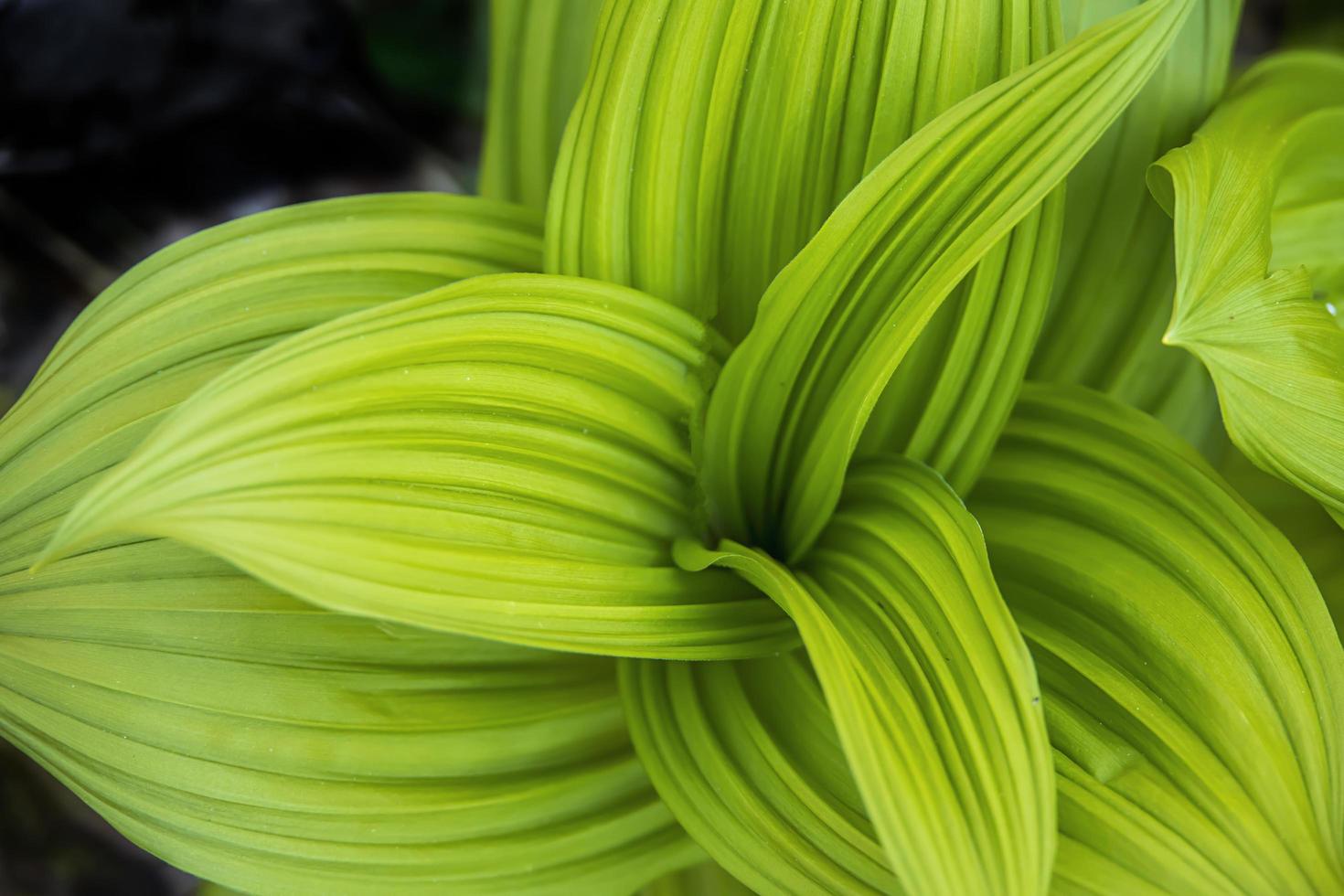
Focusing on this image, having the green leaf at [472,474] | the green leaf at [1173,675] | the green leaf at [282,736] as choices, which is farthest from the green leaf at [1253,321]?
the green leaf at [282,736]

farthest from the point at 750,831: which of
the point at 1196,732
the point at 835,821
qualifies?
the point at 1196,732

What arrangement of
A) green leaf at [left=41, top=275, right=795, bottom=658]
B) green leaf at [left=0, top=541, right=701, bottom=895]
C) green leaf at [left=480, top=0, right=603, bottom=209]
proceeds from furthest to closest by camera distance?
green leaf at [left=480, top=0, right=603, bottom=209], green leaf at [left=0, top=541, right=701, bottom=895], green leaf at [left=41, top=275, right=795, bottom=658]

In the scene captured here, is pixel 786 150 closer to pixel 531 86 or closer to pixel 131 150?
pixel 531 86

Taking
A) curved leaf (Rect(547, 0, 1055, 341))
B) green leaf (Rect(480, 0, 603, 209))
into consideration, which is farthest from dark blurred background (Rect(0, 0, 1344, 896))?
curved leaf (Rect(547, 0, 1055, 341))

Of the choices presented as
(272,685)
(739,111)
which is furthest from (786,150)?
(272,685)

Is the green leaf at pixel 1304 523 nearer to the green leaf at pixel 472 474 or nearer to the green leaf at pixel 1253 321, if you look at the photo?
the green leaf at pixel 1253 321

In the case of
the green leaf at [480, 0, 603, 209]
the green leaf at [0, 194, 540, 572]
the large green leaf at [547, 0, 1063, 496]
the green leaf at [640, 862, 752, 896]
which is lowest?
the green leaf at [640, 862, 752, 896]

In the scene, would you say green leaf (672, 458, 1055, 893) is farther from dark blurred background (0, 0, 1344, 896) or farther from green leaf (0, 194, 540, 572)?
dark blurred background (0, 0, 1344, 896)

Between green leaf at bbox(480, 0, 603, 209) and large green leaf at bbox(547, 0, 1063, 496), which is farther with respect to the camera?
green leaf at bbox(480, 0, 603, 209)
